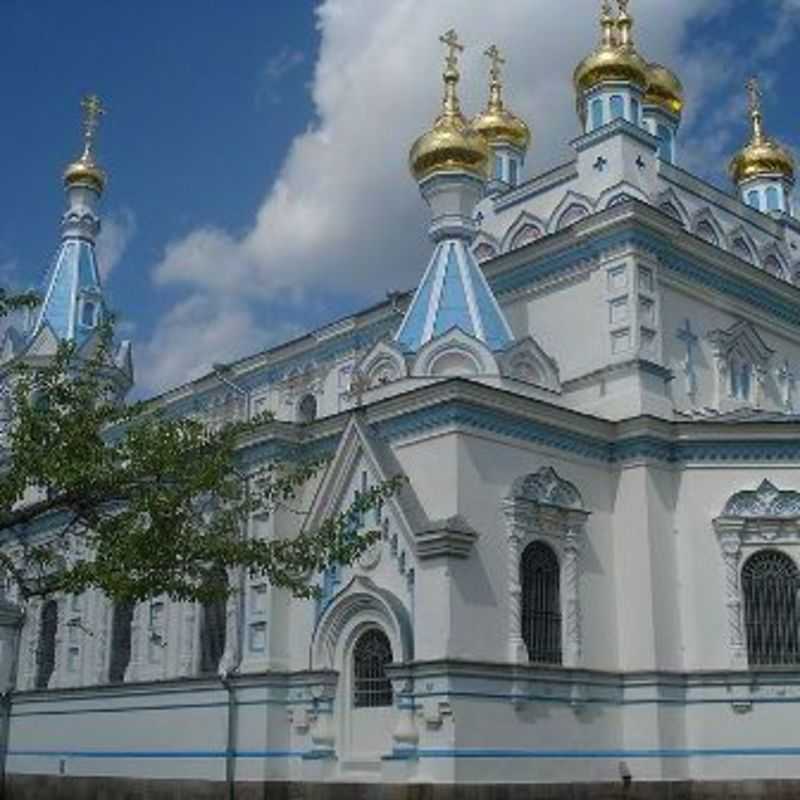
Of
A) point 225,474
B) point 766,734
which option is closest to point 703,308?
point 766,734

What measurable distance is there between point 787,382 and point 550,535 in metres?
5.77

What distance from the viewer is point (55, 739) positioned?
18719mm

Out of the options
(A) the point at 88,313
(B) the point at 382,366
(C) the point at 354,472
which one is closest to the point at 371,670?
(C) the point at 354,472

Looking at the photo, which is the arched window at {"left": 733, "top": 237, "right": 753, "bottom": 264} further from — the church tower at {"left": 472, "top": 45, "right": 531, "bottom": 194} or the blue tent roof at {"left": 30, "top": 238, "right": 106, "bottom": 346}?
the blue tent roof at {"left": 30, "top": 238, "right": 106, "bottom": 346}

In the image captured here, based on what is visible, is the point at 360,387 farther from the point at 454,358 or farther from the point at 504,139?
the point at 504,139

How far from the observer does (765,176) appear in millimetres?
21141

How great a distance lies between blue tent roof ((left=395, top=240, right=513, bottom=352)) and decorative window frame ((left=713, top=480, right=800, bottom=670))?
3.44m

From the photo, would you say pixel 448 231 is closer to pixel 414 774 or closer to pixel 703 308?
pixel 703 308

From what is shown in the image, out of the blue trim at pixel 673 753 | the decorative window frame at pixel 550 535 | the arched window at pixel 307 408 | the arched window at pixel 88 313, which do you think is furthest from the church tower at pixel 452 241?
the arched window at pixel 88 313

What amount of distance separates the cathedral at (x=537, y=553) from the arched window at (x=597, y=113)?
0.06 meters

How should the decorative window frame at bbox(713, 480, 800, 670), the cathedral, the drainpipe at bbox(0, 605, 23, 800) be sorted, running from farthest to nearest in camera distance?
the drainpipe at bbox(0, 605, 23, 800)
the decorative window frame at bbox(713, 480, 800, 670)
the cathedral

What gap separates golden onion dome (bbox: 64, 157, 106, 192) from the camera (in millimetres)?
26422

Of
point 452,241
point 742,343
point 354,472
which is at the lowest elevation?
point 354,472

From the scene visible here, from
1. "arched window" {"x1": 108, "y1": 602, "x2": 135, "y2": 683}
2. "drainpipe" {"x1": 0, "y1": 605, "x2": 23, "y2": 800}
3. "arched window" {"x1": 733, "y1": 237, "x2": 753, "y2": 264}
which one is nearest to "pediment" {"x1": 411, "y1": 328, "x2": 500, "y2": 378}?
"arched window" {"x1": 733, "y1": 237, "x2": 753, "y2": 264}
